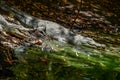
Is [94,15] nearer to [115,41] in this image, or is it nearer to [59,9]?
[59,9]

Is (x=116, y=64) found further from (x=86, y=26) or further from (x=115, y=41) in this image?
(x=86, y=26)

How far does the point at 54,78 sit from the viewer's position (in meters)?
4.38

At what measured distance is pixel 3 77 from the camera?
406cm

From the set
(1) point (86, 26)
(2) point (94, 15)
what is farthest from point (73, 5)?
(1) point (86, 26)

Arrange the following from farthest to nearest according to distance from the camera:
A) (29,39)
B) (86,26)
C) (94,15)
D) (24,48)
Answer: (94,15), (86,26), (29,39), (24,48)

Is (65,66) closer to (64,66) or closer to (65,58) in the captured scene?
(64,66)

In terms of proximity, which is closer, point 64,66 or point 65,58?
point 64,66

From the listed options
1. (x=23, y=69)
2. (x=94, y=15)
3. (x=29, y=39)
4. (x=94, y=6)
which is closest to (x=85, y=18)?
(x=94, y=15)

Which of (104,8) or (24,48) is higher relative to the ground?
(104,8)

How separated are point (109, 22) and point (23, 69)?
17.8 ft

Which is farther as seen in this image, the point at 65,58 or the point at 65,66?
the point at 65,58

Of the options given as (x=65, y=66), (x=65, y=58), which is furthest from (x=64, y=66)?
(x=65, y=58)

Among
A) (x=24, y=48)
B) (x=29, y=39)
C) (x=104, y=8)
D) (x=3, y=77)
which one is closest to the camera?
(x=3, y=77)

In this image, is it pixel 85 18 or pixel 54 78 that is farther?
pixel 85 18
